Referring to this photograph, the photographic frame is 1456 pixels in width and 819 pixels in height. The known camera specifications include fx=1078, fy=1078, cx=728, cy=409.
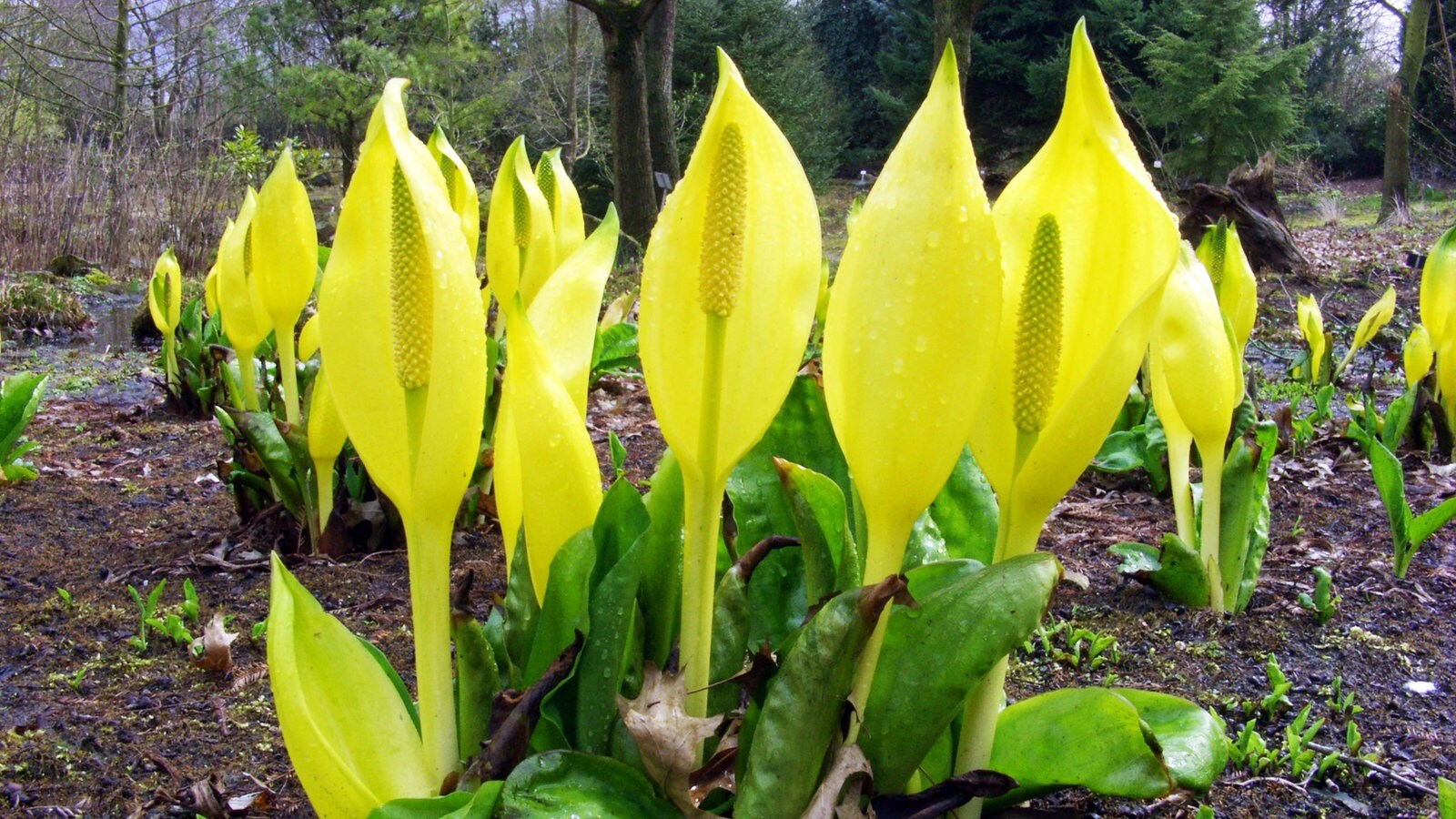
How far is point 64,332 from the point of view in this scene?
7.44 m

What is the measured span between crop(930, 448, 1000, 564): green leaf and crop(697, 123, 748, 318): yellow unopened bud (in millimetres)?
535

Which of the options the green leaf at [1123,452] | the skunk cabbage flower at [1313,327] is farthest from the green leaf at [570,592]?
the skunk cabbage flower at [1313,327]

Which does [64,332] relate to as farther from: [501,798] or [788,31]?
[788,31]

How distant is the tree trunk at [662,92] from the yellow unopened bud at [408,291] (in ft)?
32.0

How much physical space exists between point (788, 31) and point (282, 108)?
9367 mm

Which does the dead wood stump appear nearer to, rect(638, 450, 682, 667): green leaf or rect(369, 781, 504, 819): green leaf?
rect(638, 450, 682, 667): green leaf

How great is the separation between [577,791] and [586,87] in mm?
17217

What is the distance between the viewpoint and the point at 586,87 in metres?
17.1

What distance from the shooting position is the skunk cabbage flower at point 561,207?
203cm

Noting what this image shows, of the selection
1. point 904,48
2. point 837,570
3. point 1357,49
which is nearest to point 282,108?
point 904,48

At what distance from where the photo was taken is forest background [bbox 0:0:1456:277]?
11258 mm

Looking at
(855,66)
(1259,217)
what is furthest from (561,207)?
(855,66)

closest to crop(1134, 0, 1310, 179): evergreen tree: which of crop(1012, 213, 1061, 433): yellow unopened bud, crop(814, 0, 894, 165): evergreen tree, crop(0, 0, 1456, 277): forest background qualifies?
crop(0, 0, 1456, 277): forest background

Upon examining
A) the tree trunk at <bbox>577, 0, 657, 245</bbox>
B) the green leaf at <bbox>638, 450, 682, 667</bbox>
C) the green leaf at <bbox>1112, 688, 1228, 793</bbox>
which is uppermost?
the tree trunk at <bbox>577, 0, 657, 245</bbox>
